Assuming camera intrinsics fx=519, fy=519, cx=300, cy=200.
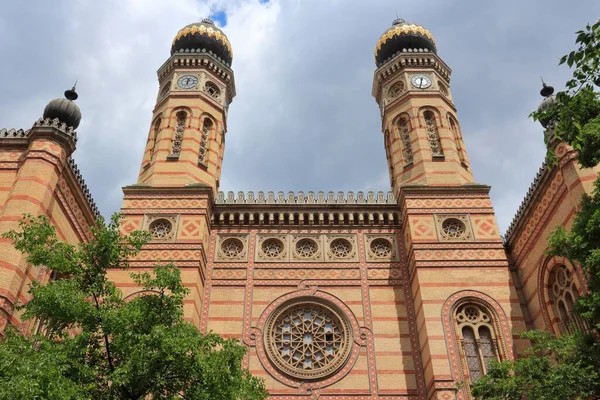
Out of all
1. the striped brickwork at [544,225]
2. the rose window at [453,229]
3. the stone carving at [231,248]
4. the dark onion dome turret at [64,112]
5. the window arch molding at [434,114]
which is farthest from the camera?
the window arch molding at [434,114]

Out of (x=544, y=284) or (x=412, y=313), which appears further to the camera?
(x=412, y=313)

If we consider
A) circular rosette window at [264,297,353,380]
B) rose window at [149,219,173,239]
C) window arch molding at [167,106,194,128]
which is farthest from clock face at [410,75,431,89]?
rose window at [149,219,173,239]

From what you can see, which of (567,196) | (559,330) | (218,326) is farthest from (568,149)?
(218,326)

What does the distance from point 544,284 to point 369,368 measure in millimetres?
4886

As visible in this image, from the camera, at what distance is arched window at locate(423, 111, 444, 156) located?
56.7ft

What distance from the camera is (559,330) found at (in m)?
12.5

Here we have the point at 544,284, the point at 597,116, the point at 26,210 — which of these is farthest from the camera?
the point at 544,284

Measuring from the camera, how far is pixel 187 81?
19.0 metres

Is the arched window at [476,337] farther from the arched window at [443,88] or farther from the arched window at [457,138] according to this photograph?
the arched window at [443,88]

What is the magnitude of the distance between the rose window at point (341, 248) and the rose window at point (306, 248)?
1.83 feet

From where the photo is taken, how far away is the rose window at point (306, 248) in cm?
1550

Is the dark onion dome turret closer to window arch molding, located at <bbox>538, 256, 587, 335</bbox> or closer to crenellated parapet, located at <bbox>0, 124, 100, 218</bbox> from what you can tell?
crenellated parapet, located at <bbox>0, 124, 100, 218</bbox>

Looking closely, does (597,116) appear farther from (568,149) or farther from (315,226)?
(315,226)

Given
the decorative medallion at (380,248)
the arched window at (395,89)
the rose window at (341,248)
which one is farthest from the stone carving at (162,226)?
the arched window at (395,89)
